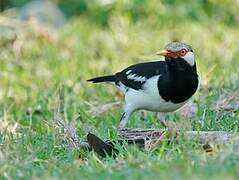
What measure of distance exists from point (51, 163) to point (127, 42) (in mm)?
4984

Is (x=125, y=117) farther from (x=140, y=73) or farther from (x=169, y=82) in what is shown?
(x=169, y=82)

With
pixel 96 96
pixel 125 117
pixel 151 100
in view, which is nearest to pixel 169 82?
pixel 151 100

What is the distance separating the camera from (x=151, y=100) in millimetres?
6176

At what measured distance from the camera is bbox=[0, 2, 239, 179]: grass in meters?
4.52

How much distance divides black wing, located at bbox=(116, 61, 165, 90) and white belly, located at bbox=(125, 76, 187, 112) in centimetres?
6

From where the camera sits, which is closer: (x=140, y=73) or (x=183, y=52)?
(x=183, y=52)

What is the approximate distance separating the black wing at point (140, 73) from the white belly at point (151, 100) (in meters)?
0.06

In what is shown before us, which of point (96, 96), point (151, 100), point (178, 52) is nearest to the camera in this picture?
point (178, 52)

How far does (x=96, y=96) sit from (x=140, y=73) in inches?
57.3

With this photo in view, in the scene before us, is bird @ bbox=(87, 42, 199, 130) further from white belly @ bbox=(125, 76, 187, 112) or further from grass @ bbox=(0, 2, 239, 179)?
grass @ bbox=(0, 2, 239, 179)

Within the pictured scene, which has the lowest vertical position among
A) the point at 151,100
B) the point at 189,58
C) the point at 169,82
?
the point at 151,100

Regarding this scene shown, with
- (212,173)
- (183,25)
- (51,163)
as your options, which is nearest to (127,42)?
(183,25)

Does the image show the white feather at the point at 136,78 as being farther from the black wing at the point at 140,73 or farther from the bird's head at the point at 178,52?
the bird's head at the point at 178,52

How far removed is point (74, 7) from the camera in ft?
38.9
